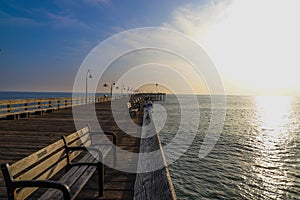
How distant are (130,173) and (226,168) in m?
8.90

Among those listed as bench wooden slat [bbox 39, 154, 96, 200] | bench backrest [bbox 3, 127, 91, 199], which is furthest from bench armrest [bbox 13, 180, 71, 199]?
bench wooden slat [bbox 39, 154, 96, 200]

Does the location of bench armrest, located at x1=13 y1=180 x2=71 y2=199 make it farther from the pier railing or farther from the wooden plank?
the pier railing

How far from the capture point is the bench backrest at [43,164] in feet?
7.57

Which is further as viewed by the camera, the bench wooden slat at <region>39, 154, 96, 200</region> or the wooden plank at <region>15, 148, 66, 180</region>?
the bench wooden slat at <region>39, 154, 96, 200</region>

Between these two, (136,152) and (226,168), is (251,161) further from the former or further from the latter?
(136,152)

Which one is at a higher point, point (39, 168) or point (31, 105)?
point (31, 105)

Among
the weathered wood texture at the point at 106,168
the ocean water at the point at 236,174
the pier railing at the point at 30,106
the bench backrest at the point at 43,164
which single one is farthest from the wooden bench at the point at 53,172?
the pier railing at the point at 30,106

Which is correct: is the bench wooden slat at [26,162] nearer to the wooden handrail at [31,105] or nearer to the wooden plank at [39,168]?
the wooden plank at [39,168]

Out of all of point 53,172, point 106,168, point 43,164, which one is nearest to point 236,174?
point 106,168

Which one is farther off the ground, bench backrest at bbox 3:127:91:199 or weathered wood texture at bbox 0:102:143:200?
bench backrest at bbox 3:127:91:199

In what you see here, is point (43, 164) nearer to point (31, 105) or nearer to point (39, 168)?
point (39, 168)

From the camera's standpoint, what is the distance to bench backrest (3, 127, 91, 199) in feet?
7.57

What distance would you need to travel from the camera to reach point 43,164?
2863 mm

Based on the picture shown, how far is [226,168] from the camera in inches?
471
